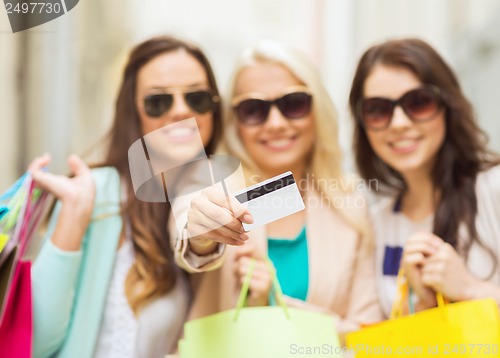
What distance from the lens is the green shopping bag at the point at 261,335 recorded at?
627mm

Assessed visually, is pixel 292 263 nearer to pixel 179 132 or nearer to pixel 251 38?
pixel 179 132

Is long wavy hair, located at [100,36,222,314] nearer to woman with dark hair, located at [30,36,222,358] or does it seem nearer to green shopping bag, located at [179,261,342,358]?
woman with dark hair, located at [30,36,222,358]

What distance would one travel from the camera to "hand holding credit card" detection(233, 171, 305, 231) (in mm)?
510

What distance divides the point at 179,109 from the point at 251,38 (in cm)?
56

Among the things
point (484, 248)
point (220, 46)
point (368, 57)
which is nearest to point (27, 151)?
point (220, 46)

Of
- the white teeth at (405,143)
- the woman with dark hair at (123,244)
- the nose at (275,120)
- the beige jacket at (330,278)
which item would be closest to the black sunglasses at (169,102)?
the woman with dark hair at (123,244)

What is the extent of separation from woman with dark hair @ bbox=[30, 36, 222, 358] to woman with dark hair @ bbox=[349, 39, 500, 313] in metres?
0.29

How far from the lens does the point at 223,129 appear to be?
88cm

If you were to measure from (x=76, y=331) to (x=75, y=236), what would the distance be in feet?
0.45

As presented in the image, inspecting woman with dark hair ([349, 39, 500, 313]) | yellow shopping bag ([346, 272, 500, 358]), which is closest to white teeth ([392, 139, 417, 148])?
woman with dark hair ([349, 39, 500, 313])

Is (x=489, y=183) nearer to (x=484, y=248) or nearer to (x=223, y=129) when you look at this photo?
(x=484, y=248)

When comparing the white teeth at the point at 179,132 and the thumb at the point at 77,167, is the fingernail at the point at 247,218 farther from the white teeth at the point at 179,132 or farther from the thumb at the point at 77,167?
the thumb at the point at 77,167

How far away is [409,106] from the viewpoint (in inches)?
31.5

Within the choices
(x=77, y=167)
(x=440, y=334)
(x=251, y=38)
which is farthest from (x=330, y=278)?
(x=251, y=38)
